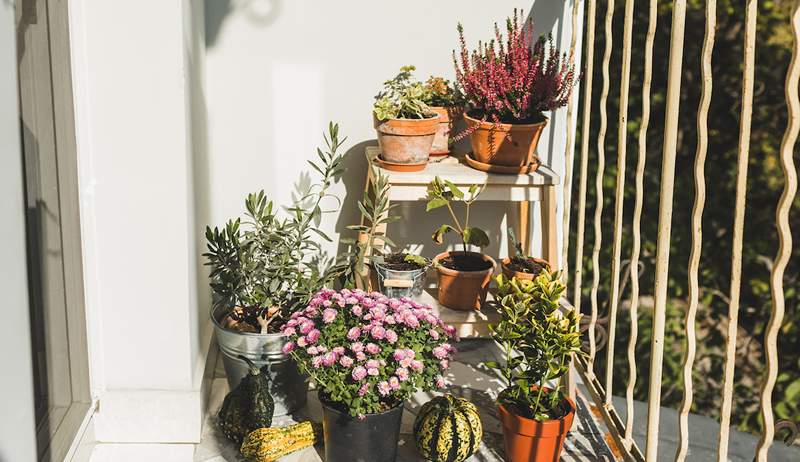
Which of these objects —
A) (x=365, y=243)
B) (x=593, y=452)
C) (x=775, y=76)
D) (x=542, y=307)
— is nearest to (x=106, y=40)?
(x=365, y=243)

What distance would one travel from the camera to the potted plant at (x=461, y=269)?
2.68 meters

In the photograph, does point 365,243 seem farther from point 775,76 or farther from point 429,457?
point 775,76

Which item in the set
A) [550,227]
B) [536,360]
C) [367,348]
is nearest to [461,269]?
[550,227]

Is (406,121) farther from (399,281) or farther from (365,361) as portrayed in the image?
(365,361)

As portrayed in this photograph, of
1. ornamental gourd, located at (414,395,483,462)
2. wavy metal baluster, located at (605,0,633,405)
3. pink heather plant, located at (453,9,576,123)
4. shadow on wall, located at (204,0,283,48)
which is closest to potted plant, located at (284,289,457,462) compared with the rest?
ornamental gourd, located at (414,395,483,462)

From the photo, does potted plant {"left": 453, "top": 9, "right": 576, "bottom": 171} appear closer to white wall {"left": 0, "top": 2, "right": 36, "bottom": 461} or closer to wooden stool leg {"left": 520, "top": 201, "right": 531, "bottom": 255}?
wooden stool leg {"left": 520, "top": 201, "right": 531, "bottom": 255}

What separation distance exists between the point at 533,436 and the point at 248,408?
80 cm

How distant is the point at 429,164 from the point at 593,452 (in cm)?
106

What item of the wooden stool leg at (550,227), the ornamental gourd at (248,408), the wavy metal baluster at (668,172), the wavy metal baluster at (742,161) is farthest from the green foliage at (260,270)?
the wavy metal baluster at (742,161)

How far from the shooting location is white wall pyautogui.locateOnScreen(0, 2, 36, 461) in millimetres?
1547

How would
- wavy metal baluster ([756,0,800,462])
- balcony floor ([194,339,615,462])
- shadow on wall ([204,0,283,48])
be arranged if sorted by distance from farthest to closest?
1. shadow on wall ([204,0,283,48])
2. balcony floor ([194,339,615,462])
3. wavy metal baluster ([756,0,800,462])

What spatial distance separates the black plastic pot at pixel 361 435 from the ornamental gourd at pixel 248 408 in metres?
0.22

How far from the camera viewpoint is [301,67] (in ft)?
9.78

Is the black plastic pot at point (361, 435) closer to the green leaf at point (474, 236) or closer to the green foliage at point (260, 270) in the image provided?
the green foliage at point (260, 270)
